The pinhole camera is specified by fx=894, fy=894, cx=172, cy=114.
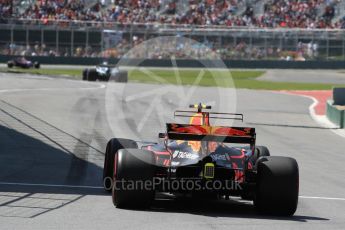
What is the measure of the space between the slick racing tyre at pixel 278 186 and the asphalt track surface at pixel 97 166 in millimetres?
161

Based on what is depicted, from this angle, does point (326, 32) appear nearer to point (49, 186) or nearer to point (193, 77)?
point (193, 77)

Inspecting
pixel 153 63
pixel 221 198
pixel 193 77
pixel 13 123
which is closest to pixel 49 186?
pixel 221 198

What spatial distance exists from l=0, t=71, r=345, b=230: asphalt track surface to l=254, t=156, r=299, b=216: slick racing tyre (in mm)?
161

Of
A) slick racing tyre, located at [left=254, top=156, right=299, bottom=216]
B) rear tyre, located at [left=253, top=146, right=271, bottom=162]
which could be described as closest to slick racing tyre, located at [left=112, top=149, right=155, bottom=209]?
slick racing tyre, located at [left=254, top=156, right=299, bottom=216]

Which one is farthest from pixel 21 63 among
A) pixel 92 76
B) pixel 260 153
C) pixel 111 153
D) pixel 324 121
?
pixel 260 153

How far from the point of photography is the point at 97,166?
53.2ft

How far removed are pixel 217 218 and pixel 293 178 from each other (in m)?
1.08

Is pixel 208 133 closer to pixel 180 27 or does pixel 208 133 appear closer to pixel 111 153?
pixel 111 153

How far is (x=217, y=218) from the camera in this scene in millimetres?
10594

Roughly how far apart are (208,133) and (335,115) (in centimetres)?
2000

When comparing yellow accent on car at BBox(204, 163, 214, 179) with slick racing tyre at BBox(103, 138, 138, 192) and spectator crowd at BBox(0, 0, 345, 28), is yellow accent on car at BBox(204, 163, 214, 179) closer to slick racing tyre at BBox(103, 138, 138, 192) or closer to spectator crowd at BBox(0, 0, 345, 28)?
slick racing tyre at BBox(103, 138, 138, 192)

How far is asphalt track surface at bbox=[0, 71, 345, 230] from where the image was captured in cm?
1029

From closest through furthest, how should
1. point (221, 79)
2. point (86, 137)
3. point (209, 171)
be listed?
point (209, 171)
point (86, 137)
point (221, 79)

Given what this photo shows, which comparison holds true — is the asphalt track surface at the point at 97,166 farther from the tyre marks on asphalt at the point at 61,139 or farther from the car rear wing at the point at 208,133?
the car rear wing at the point at 208,133
